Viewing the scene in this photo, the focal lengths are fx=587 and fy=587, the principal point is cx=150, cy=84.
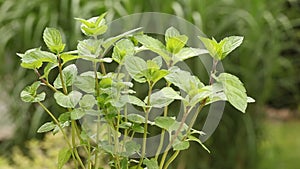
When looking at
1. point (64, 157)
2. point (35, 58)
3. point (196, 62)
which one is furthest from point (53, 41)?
point (196, 62)

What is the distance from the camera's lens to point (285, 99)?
6.15 meters

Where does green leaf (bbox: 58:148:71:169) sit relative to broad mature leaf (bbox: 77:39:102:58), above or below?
below

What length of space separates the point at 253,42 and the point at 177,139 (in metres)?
1.76

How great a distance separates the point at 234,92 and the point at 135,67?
0.41 feet

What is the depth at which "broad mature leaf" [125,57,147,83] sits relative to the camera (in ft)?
2.35

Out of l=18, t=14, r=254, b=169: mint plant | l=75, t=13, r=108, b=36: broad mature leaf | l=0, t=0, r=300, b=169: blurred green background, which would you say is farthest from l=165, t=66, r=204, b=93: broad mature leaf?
l=0, t=0, r=300, b=169: blurred green background

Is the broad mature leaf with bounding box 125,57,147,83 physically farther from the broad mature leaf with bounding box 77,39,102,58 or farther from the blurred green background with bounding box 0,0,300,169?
the blurred green background with bounding box 0,0,300,169

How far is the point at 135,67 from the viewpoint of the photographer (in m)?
0.72

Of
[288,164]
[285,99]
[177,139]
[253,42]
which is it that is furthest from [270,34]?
[285,99]

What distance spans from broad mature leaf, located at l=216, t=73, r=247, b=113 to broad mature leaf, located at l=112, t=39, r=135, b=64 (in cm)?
13

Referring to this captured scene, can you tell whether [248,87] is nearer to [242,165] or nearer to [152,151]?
[242,165]

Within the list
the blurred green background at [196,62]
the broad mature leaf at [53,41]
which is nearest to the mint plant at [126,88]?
the broad mature leaf at [53,41]

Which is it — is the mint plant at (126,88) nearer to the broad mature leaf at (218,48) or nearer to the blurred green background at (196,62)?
the broad mature leaf at (218,48)

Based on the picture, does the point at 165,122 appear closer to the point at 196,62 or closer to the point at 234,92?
the point at 234,92
